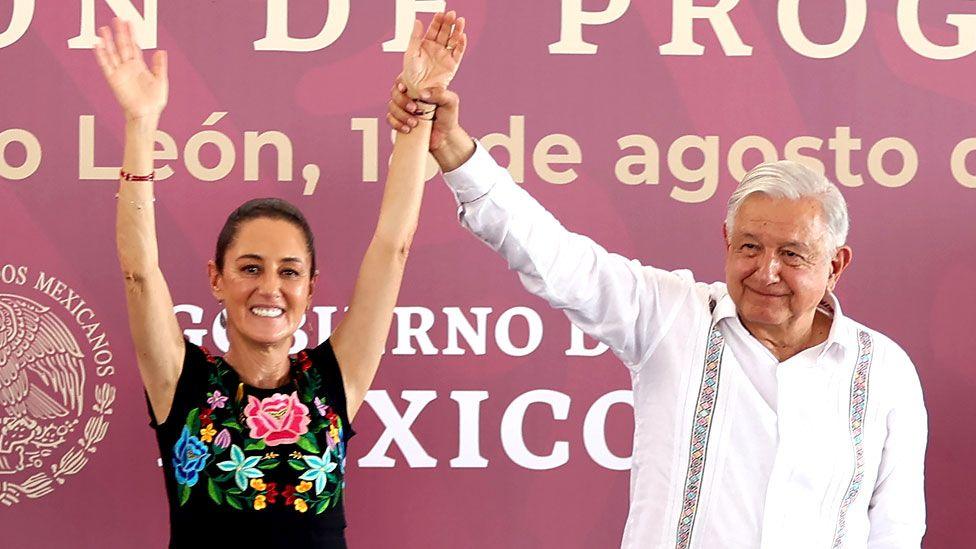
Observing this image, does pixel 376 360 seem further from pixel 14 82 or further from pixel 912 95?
pixel 912 95

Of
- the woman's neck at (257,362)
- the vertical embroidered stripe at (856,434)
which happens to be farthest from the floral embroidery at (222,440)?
the vertical embroidered stripe at (856,434)

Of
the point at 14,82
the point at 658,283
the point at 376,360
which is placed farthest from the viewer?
the point at 14,82

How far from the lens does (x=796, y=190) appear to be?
1.87 metres

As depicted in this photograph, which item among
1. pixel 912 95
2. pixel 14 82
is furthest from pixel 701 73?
pixel 14 82

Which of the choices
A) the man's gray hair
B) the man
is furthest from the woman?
the man's gray hair

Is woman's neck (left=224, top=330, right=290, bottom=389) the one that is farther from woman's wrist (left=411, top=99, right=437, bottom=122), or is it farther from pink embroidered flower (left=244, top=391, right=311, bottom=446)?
woman's wrist (left=411, top=99, right=437, bottom=122)

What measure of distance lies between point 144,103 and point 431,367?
98 centimetres

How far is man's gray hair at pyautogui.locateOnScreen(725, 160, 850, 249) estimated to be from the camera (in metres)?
1.87

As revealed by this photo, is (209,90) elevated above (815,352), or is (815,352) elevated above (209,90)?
(209,90)

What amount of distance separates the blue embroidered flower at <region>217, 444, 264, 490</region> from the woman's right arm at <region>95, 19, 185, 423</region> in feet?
0.56

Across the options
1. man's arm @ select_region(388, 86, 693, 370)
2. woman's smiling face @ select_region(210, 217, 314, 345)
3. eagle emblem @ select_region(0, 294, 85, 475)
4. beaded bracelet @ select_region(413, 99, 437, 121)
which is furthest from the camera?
eagle emblem @ select_region(0, 294, 85, 475)

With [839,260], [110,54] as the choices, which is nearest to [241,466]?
[110,54]

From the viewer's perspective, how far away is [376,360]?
2100 mm

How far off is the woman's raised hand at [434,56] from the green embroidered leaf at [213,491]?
698 mm
